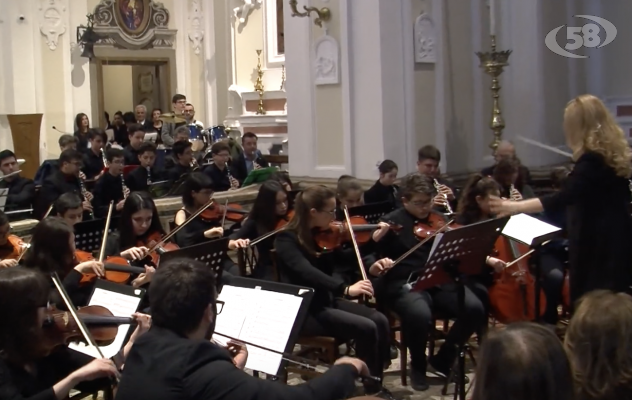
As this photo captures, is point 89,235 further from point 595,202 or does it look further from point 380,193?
point 595,202

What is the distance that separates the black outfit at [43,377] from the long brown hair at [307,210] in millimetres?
1214

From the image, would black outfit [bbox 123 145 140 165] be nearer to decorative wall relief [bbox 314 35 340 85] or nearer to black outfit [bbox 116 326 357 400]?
decorative wall relief [bbox 314 35 340 85]

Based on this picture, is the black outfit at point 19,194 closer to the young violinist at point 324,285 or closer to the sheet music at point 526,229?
A: the young violinist at point 324,285

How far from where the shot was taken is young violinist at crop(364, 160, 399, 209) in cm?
605

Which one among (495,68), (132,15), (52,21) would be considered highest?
(132,15)

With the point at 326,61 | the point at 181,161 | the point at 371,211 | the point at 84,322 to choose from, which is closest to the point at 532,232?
the point at 371,211

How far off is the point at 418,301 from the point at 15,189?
356 cm

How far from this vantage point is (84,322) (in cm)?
303

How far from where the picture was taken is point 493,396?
1.61 metres

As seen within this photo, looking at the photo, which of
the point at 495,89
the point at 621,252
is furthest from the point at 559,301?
the point at 495,89

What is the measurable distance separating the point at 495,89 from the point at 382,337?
355cm

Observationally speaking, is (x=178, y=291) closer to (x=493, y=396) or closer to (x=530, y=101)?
(x=493, y=396)

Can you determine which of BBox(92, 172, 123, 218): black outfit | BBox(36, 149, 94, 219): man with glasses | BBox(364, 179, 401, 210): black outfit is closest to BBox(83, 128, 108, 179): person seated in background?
BBox(92, 172, 123, 218): black outfit

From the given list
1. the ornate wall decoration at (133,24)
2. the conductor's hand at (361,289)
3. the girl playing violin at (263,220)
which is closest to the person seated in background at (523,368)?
the conductor's hand at (361,289)
